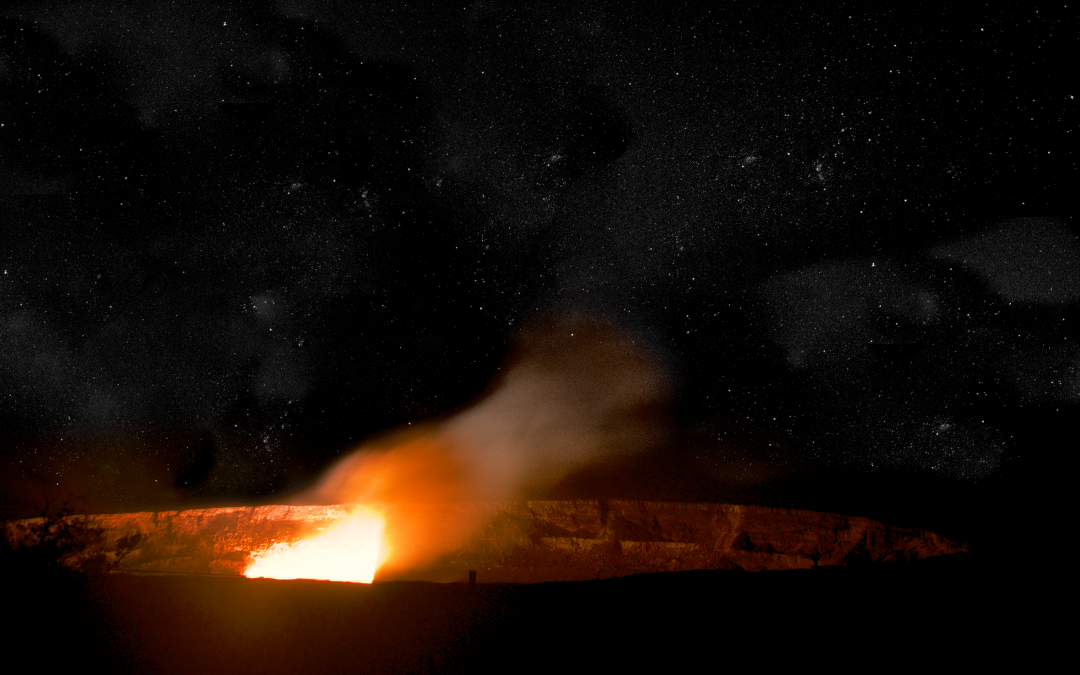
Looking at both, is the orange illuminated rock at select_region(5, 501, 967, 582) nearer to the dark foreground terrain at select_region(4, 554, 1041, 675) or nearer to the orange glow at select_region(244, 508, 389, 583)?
the orange glow at select_region(244, 508, 389, 583)

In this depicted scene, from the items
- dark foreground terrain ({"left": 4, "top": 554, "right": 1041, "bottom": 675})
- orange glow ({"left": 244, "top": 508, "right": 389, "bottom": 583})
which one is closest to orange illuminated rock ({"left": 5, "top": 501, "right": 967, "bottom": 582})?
orange glow ({"left": 244, "top": 508, "right": 389, "bottom": 583})

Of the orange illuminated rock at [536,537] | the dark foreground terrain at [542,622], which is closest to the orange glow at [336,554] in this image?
the orange illuminated rock at [536,537]

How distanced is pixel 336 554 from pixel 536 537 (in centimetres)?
244

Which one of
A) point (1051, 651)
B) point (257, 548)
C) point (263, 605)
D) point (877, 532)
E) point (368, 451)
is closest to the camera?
point (1051, 651)

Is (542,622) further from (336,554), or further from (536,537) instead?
(336,554)

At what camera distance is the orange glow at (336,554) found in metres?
5.60

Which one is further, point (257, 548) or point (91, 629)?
point (257, 548)

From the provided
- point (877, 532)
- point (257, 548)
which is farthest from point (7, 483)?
point (877, 532)

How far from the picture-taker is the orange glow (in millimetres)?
5598

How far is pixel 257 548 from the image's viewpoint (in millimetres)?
5719

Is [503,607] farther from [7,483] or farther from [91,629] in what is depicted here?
[7,483]

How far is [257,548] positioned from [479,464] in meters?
3.40

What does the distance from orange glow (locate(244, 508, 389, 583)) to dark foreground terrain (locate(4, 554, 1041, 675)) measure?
361 cm

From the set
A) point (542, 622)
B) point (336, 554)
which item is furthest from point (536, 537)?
point (542, 622)
